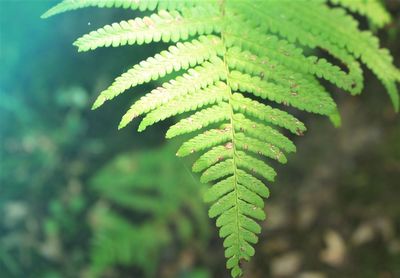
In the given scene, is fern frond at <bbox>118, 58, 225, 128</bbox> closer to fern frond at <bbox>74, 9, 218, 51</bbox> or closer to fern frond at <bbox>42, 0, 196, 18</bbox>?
fern frond at <bbox>74, 9, 218, 51</bbox>

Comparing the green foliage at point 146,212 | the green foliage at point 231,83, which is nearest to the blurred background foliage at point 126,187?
the green foliage at point 146,212

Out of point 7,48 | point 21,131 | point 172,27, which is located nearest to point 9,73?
point 7,48

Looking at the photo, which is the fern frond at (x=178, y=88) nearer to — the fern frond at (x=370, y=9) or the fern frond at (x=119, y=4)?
the fern frond at (x=119, y=4)

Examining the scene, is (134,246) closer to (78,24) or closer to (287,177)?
(287,177)

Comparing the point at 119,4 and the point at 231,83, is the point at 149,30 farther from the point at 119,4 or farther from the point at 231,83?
the point at 231,83

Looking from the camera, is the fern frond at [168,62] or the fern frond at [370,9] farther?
the fern frond at [370,9]

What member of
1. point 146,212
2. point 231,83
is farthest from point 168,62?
point 146,212

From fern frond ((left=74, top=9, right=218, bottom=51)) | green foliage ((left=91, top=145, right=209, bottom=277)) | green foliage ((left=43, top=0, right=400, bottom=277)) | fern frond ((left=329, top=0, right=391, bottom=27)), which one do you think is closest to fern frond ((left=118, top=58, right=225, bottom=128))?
green foliage ((left=43, top=0, right=400, bottom=277))
